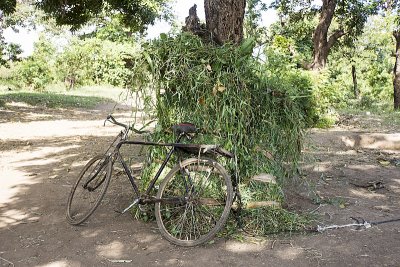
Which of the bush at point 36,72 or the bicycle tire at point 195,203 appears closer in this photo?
the bicycle tire at point 195,203

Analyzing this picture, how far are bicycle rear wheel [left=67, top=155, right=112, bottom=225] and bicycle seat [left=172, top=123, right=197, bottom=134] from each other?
29.2 inches

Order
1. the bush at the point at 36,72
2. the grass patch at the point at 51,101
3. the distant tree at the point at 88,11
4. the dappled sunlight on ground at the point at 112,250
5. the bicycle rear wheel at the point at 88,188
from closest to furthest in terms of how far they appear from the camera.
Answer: the dappled sunlight on ground at the point at 112,250
the bicycle rear wheel at the point at 88,188
the distant tree at the point at 88,11
the grass patch at the point at 51,101
the bush at the point at 36,72

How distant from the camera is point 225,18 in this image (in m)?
4.98

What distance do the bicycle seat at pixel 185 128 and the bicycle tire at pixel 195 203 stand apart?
0.29 metres

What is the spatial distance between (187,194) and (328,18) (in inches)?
444

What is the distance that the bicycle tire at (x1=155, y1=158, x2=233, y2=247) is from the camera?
364cm

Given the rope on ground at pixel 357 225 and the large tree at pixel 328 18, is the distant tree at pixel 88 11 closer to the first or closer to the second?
the large tree at pixel 328 18

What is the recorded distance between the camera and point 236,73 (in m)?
3.98

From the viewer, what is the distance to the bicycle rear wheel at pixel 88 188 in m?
3.98

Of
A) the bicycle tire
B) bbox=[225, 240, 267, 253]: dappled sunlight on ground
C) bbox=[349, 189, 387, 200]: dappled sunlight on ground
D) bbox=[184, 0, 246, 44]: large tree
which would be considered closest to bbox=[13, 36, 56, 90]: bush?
bbox=[184, 0, 246, 44]: large tree

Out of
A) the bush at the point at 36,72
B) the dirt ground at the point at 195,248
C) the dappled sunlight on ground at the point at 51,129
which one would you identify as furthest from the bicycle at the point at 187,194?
the bush at the point at 36,72

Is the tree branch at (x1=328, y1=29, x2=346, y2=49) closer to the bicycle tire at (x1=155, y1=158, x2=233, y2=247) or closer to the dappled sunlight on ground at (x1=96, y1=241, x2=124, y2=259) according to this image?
the bicycle tire at (x1=155, y1=158, x2=233, y2=247)

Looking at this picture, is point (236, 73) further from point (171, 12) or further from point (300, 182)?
point (171, 12)

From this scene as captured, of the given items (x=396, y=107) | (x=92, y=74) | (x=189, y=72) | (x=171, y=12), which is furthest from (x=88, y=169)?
(x=171, y=12)
